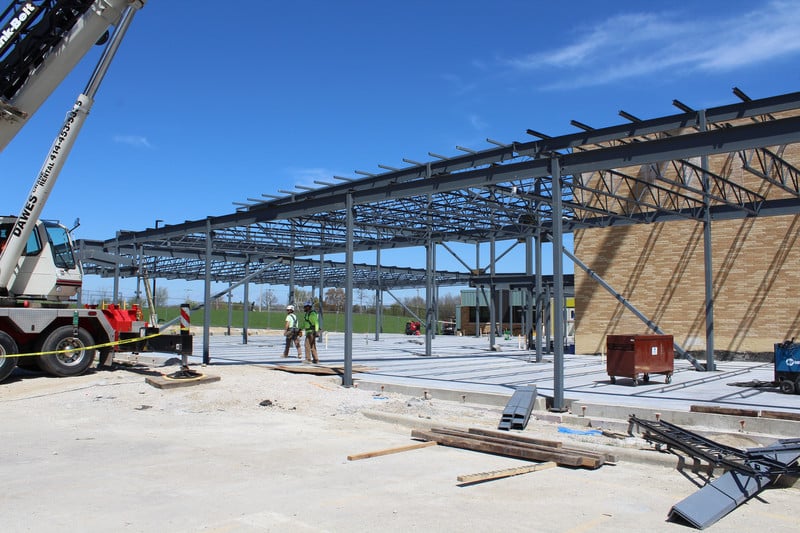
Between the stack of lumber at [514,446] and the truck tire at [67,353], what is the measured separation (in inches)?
372

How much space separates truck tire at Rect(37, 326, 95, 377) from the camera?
49.3ft

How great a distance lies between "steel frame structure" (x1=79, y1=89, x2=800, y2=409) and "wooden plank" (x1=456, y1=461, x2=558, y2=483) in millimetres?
3593

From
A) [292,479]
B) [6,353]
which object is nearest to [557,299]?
[292,479]

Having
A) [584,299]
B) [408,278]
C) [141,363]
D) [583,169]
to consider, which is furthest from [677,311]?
[408,278]

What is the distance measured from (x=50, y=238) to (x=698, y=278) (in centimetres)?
1987

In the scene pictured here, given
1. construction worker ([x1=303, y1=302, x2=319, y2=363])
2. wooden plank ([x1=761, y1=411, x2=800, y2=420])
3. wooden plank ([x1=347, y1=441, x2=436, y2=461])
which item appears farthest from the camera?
construction worker ([x1=303, y1=302, x2=319, y2=363])

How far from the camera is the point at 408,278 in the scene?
145 ft

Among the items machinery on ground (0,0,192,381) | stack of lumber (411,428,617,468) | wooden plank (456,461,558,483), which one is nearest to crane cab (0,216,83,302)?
machinery on ground (0,0,192,381)

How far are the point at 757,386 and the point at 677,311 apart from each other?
940cm

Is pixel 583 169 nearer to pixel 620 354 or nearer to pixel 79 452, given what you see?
pixel 620 354

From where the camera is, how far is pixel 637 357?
14.9m

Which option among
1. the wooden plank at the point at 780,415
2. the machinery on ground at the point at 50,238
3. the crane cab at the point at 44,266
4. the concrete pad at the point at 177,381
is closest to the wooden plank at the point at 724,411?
the wooden plank at the point at 780,415

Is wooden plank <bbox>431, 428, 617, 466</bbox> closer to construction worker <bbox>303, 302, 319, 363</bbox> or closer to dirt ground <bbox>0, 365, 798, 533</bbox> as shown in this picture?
dirt ground <bbox>0, 365, 798, 533</bbox>

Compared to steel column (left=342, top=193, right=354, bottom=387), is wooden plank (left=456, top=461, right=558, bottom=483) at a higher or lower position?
lower
